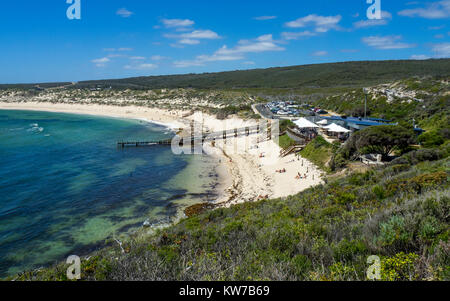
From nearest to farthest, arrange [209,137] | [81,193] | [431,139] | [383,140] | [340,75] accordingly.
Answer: [383,140]
[431,139]
[81,193]
[209,137]
[340,75]

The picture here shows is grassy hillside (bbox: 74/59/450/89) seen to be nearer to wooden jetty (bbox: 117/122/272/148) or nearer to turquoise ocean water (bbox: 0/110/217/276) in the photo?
wooden jetty (bbox: 117/122/272/148)

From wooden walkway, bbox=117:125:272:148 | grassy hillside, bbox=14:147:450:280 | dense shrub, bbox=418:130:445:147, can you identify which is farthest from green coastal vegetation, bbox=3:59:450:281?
wooden walkway, bbox=117:125:272:148

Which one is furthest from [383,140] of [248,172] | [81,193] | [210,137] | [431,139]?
[210,137]

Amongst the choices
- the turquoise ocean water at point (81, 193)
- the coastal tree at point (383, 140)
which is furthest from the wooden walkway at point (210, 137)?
the coastal tree at point (383, 140)

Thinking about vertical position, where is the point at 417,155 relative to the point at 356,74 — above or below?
below

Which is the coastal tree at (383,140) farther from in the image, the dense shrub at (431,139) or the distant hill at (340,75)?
the distant hill at (340,75)

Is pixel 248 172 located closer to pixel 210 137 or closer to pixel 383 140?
pixel 383 140
